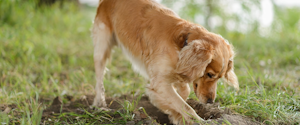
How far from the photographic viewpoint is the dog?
2.31m

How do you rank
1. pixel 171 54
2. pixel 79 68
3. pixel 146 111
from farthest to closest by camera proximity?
pixel 79 68
pixel 146 111
pixel 171 54

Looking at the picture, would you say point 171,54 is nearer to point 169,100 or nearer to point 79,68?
point 169,100

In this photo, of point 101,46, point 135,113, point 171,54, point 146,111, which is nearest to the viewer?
point 171,54

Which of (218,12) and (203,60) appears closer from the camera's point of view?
(203,60)

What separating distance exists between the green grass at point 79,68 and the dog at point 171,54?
362 millimetres

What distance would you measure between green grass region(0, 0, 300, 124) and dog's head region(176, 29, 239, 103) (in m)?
0.41

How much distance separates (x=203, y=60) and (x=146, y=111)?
0.96 metres

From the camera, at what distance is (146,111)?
9.32 feet

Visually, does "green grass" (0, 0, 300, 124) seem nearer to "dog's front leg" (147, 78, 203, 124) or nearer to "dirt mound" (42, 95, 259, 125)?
"dirt mound" (42, 95, 259, 125)

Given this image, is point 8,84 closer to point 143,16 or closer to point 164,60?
point 143,16

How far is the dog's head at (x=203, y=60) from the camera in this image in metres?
2.25

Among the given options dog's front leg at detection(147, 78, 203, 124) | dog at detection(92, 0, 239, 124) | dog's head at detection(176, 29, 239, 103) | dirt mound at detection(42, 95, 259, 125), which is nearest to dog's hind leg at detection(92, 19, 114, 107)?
dog at detection(92, 0, 239, 124)

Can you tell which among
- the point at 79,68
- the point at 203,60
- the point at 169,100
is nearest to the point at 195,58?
the point at 203,60

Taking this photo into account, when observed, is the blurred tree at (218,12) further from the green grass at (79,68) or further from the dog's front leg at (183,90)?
the dog's front leg at (183,90)
